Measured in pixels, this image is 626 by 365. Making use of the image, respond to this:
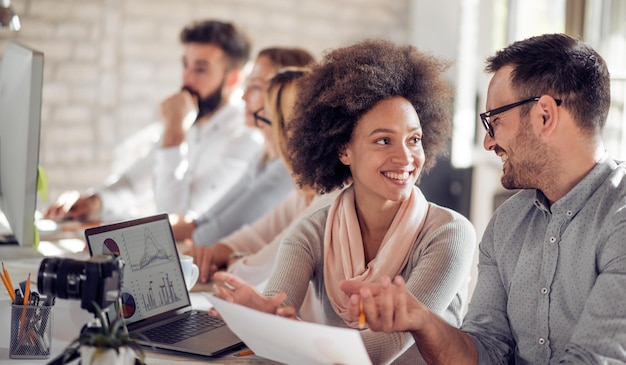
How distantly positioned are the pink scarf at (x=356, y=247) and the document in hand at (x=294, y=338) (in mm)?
412

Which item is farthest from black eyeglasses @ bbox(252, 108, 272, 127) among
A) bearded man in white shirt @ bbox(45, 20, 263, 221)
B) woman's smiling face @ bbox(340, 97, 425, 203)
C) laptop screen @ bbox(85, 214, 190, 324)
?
laptop screen @ bbox(85, 214, 190, 324)

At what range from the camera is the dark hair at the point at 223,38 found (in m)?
3.88

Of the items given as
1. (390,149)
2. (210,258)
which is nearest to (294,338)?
(390,149)

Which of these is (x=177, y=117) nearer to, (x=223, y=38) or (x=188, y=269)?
(x=223, y=38)

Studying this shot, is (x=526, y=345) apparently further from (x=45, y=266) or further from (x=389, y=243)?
(x=45, y=266)

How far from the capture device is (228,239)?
8.56 feet

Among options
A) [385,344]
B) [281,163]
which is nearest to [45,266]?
[385,344]

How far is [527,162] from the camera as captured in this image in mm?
1595

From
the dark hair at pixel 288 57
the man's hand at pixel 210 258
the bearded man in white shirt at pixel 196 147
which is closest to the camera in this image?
the man's hand at pixel 210 258

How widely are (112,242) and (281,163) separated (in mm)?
1229

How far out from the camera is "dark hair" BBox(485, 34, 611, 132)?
61.6 inches

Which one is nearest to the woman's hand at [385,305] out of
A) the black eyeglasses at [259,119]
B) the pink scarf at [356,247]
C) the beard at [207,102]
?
the pink scarf at [356,247]

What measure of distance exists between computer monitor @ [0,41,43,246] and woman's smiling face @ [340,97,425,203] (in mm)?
697

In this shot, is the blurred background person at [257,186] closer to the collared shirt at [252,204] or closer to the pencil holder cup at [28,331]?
the collared shirt at [252,204]
